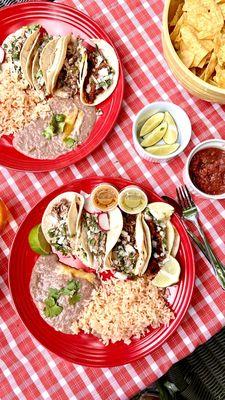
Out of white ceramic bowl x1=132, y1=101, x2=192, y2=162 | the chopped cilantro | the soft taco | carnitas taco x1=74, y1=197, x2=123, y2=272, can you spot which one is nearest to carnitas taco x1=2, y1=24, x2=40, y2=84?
the soft taco

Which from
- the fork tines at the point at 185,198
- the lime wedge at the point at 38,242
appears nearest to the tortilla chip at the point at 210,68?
the fork tines at the point at 185,198

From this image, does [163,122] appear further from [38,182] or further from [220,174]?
[38,182]

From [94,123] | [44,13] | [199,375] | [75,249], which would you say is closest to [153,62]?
[94,123]

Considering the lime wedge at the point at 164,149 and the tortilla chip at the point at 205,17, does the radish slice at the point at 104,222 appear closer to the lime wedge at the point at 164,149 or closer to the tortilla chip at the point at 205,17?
the lime wedge at the point at 164,149

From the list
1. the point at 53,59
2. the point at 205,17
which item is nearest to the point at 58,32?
the point at 53,59

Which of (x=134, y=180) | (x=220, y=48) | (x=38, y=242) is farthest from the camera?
(x=134, y=180)

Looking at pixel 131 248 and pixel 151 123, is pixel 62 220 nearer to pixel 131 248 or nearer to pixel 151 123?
pixel 131 248
